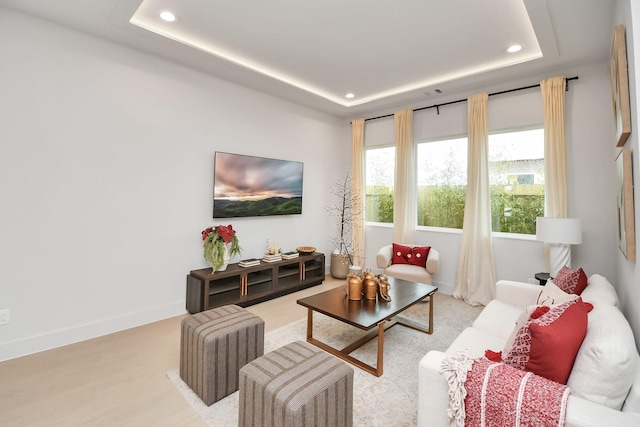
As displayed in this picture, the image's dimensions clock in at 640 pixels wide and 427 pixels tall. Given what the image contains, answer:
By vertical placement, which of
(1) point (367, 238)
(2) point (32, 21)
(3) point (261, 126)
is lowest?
(1) point (367, 238)

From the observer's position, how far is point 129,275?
3.22 m

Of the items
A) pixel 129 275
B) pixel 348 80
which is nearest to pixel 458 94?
pixel 348 80

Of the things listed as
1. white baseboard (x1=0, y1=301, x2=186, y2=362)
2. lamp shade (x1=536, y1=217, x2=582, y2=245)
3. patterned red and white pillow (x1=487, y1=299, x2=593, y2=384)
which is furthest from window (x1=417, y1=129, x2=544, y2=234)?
white baseboard (x1=0, y1=301, x2=186, y2=362)

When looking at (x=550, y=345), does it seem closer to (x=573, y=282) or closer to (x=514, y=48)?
(x=573, y=282)

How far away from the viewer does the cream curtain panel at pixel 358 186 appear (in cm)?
549

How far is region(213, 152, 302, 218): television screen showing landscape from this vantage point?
3.94 m

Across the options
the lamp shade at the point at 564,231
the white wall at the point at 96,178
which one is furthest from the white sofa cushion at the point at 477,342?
the white wall at the point at 96,178

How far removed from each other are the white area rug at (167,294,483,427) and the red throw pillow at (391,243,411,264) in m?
0.71

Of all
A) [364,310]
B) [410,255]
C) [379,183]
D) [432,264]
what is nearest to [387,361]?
Result: [364,310]

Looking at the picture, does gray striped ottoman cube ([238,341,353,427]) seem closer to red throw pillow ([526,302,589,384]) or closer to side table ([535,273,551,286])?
red throw pillow ([526,302,589,384])

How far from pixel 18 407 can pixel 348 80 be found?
452cm

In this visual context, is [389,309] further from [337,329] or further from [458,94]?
[458,94]

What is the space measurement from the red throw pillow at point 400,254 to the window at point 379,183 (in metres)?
Result: 0.90

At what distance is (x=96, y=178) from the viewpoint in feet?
9.84
